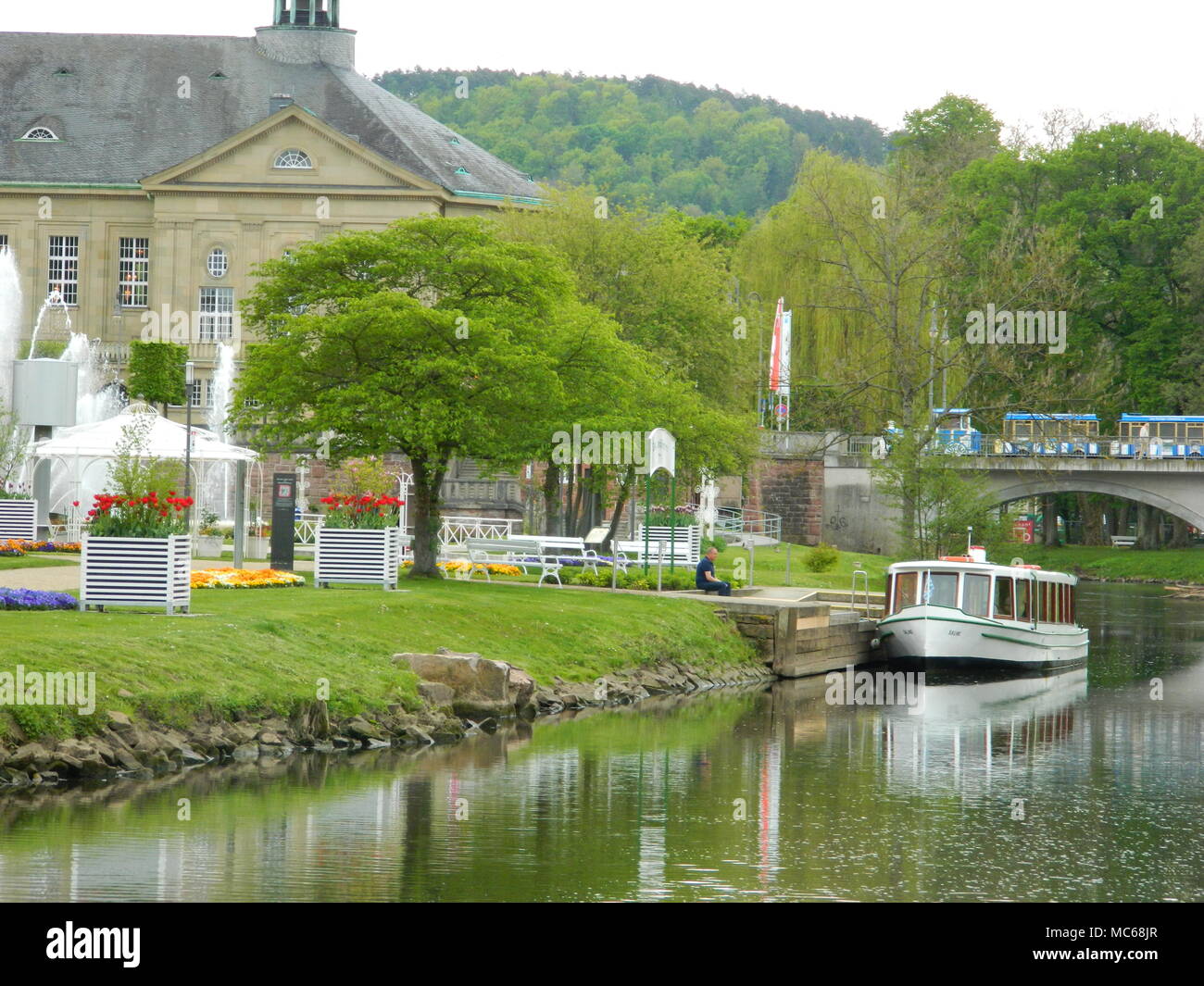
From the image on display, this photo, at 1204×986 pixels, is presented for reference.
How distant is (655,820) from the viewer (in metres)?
19.1

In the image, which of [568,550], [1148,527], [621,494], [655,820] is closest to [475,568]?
[568,550]

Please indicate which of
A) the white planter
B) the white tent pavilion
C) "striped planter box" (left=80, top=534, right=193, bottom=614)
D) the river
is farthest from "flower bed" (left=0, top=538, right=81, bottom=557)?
the white planter

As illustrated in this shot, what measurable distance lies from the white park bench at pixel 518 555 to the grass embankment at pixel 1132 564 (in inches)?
1495

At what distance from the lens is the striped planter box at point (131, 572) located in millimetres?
24328

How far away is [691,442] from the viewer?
47594 mm

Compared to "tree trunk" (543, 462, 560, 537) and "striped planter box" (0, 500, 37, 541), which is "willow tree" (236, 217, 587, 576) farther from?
"tree trunk" (543, 462, 560, 537)

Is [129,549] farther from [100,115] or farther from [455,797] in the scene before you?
[100,115]

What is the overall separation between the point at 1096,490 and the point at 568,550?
39551mm

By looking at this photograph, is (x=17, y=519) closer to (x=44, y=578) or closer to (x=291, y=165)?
(x=44, y=578)

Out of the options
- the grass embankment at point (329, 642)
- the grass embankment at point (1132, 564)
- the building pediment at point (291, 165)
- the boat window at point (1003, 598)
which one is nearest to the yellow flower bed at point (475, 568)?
the grass embankment at point (329, 642)

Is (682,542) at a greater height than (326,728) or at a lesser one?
greater

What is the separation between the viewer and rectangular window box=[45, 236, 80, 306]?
270ft

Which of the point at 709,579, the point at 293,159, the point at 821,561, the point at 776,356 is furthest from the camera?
the point at 293,159
